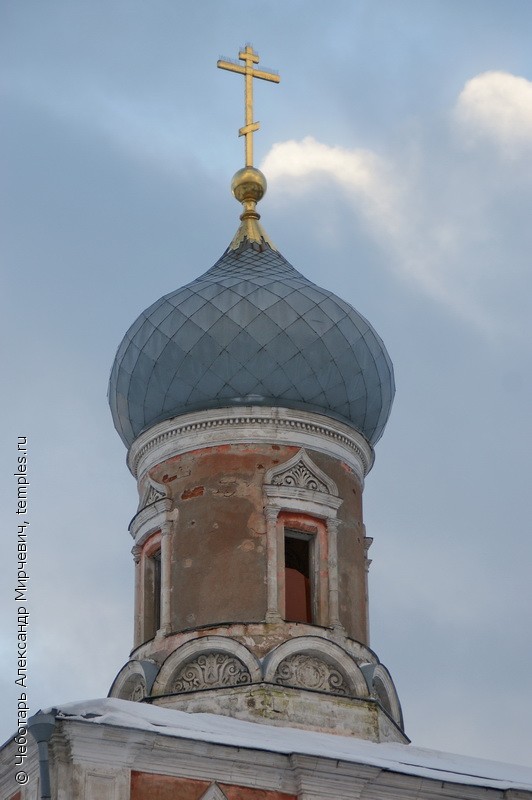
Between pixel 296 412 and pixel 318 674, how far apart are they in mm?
2553

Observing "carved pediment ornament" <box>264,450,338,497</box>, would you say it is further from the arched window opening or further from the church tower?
the arched window opening

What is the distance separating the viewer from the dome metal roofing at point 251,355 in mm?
17547

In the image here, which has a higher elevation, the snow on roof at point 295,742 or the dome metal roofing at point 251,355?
the dome metal roofing at point 251,355

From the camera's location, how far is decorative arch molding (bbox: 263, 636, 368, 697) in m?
16.3

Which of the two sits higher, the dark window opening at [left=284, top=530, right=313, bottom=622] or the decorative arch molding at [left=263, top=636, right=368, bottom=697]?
the dark window opening at [left=284, top=530, right=313, bottom=622]

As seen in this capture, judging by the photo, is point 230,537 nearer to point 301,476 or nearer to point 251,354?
point 301,476

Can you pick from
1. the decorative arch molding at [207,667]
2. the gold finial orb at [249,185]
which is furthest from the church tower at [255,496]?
the gold finial orb at [249,185]

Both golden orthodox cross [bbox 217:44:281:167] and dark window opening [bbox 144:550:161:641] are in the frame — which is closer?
dark window opening [bbox 144:550:161:641]

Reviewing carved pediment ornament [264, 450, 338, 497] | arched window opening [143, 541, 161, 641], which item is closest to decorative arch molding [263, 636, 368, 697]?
arched window opening [143, 541, 161, 641]

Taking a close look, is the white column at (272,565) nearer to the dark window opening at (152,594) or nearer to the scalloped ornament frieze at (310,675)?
the scalloped ornament frieze at (310,675)

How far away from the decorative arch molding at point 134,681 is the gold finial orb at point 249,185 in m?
5.16

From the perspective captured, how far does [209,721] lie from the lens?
15.4 metres

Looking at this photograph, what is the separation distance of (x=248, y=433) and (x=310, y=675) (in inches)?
94.1

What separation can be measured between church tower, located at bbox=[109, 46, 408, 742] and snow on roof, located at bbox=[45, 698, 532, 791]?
355 mm
